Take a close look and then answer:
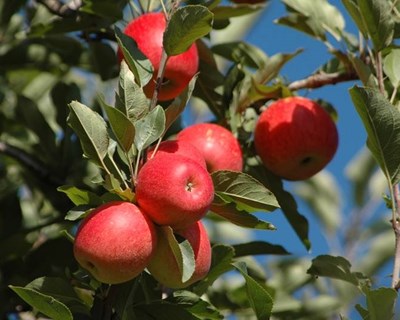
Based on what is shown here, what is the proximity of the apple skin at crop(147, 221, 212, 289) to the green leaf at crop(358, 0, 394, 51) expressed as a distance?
0.61 metres

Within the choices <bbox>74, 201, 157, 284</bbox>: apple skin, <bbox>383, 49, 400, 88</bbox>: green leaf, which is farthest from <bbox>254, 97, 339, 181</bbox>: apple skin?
<bbox>74, 201, 157, 284</bbox>: apple skin

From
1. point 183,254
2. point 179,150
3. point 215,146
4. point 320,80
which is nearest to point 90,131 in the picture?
point 179,150

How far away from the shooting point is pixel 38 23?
2.61 meters

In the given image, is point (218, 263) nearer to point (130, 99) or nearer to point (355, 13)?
point (130, 99)

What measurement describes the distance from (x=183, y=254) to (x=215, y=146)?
0.57m

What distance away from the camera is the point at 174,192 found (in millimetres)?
1621

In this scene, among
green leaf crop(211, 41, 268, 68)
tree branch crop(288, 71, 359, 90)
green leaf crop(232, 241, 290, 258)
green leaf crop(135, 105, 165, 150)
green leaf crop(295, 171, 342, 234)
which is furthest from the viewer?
green leaf crop(295, 171, 342, 234)

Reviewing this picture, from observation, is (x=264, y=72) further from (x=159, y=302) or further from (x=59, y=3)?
(x=159, y=302)

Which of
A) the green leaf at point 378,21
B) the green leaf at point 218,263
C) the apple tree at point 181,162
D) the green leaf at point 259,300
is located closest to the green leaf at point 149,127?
the apple tree at point 181,162

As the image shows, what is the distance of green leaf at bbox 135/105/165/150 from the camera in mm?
1709

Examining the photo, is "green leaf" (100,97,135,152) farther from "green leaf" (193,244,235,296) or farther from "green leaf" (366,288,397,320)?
"green leaf" (366,288,397,320)

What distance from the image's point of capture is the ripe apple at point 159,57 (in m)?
2.06

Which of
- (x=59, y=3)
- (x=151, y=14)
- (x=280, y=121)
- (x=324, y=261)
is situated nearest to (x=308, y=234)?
(x=280, y=121)

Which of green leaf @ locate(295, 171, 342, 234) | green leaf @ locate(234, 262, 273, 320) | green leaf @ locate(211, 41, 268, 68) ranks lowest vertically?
green leaf @ locate(295, 171, 342, 234)
